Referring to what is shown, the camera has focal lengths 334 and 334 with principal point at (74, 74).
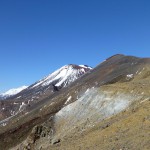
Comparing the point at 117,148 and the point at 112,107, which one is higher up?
the point at 112,107

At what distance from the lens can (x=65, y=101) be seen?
431 feet

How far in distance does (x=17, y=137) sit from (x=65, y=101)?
95.8 ft

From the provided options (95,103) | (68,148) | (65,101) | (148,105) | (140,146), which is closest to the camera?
(140,146)

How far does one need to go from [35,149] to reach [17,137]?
45688mm

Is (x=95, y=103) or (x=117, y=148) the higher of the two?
(x=95, y=103)

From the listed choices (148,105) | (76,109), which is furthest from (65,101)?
(148,105)

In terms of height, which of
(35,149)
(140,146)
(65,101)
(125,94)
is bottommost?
(140,146)

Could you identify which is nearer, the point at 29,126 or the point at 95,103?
the point at 95,103

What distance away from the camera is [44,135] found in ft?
230

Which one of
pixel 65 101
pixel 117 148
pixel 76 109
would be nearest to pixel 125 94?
pixel 76 109

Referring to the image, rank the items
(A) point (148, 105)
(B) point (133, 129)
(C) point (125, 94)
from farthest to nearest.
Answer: (C) point (125, 94)
(A) point (148, 105)
(B) point (133, 129)

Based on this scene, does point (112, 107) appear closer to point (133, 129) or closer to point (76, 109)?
point (76, 109)

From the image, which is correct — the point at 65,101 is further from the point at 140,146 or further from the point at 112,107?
the point at 140,146

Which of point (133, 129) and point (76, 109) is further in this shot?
point (76, 109)
